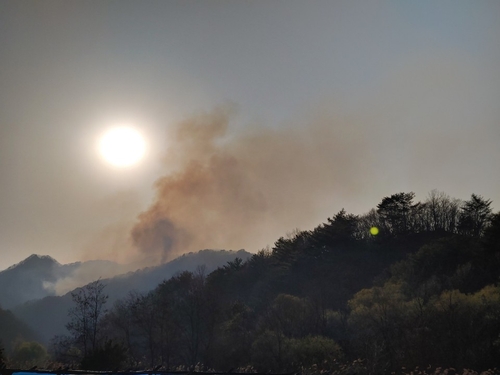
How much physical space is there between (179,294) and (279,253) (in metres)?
23.2

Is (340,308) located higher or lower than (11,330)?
lower

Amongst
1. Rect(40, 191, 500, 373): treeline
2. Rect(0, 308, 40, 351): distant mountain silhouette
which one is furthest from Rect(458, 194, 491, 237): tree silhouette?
Rect(0, 308, 40, 351): distant mountain silhouette

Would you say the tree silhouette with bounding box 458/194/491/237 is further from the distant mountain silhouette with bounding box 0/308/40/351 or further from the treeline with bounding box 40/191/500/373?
the distant mountain silhouette with bounding box 0/308/40/351

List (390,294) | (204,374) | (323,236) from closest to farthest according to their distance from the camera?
(204,374) → (390,294) → (323,236)

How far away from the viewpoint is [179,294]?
224 ft

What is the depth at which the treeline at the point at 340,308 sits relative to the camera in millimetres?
28062

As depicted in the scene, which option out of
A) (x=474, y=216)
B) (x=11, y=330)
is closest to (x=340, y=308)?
(x=474, y=216)

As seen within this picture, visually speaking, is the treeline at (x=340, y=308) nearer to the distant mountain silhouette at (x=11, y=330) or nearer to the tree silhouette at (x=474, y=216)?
the tree silhouette at (x=474, y=216)

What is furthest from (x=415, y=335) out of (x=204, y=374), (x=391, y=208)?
(x=391, y=208)

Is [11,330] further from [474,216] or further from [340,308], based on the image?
[474,216]

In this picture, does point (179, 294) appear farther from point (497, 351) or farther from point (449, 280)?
point (497, 351)

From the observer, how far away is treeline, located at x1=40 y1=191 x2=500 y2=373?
1105 inches

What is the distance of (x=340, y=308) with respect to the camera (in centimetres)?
5128

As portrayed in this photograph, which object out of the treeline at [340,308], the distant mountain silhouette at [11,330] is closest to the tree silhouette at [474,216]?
the treeline at [340,308]
